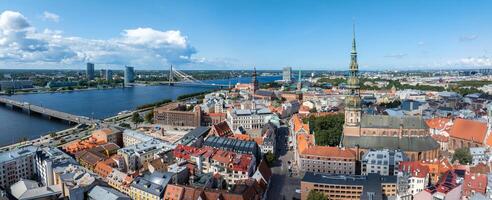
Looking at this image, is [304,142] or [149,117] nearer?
[304,142]

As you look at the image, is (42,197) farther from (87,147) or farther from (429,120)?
(429,120)

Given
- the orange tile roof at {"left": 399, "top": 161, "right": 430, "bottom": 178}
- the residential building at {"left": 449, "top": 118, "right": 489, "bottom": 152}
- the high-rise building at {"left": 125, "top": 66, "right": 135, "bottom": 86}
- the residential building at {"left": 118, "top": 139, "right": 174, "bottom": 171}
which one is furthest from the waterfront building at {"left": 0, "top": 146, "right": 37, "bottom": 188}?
the high-rise building at {"left": 125, "top": 66, "right": 135, "bottom": 86}

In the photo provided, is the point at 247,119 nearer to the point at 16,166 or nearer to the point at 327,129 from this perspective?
the point at 327,129

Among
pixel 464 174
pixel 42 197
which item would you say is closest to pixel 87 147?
pixel 42 197

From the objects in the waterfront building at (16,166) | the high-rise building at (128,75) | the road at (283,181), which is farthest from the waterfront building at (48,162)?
the high-rise building at (128,75)

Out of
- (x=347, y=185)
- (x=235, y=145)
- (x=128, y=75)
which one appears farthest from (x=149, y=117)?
(x=128, y=75)

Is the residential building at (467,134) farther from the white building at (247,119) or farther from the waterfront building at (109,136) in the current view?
the waterfront building at (109,136)

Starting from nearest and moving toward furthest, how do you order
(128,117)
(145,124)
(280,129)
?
(280,129)
(145,124)
(128,117)
